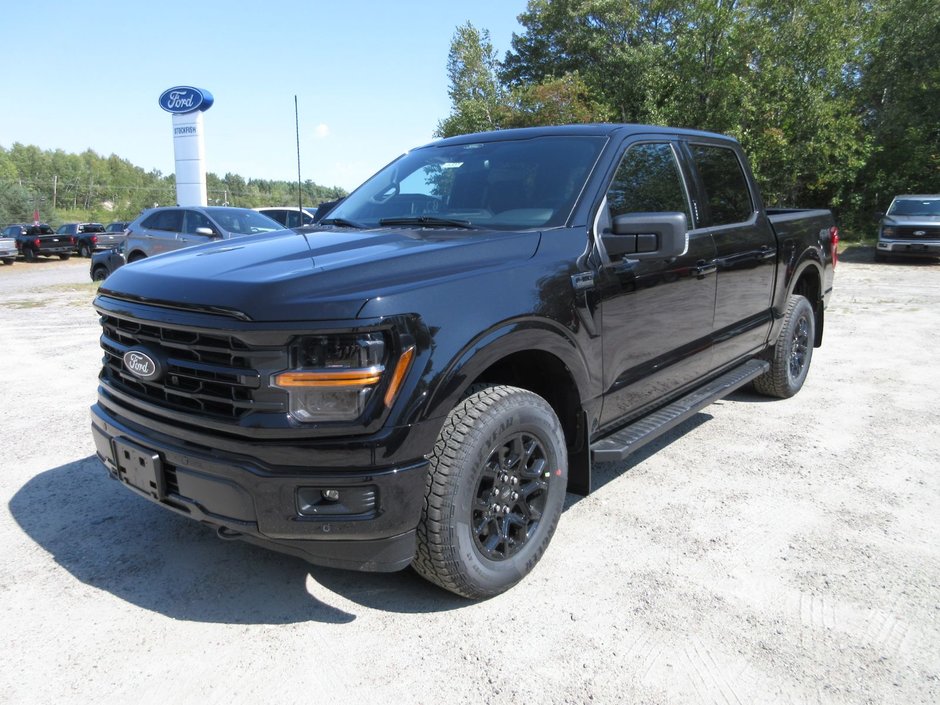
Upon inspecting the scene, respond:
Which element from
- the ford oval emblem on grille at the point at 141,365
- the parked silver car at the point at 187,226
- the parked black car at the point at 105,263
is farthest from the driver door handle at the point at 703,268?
the parked black car at the point at 105,263

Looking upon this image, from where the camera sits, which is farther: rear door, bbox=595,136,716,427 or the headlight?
rear door, bbox=595,136,716,427

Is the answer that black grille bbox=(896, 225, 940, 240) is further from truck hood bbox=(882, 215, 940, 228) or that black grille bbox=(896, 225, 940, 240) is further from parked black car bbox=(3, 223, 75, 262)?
parked black car bbox=(3, 223, 75, 262)

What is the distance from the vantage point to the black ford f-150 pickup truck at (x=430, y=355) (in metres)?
2.19

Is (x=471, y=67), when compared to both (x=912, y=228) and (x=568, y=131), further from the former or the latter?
(x=568, y=131)

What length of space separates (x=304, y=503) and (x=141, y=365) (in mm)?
870

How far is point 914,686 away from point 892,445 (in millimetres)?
2662

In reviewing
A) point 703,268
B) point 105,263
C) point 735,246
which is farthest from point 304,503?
point 105,263

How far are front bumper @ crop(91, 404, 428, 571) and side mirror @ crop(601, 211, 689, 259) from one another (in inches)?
55.2

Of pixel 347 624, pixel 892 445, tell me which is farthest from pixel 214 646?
pixel 892 445

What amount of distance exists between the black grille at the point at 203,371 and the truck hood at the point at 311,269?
0.39 ft

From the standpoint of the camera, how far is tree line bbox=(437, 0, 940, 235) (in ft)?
69.6

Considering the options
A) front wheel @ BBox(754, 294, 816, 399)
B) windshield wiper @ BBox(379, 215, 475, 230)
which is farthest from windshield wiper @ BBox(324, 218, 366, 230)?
front wheel @ BBox(754, 294, 816, 399)

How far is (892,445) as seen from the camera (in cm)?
442

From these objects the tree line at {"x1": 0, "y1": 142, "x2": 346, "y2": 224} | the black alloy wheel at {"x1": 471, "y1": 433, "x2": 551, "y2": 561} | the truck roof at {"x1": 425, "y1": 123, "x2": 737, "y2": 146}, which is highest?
the tree line at {"x1": 0, "y1": 142, "x2": 346, "y2": 224}
